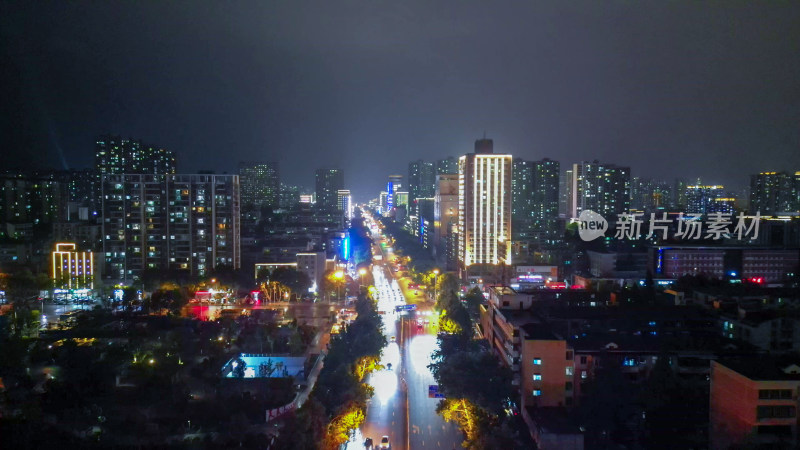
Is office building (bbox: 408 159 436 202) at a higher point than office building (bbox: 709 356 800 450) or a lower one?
higher

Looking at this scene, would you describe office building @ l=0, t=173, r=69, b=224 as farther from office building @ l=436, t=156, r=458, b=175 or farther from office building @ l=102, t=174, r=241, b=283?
office building @ l=436, t=156, r=458, b=175

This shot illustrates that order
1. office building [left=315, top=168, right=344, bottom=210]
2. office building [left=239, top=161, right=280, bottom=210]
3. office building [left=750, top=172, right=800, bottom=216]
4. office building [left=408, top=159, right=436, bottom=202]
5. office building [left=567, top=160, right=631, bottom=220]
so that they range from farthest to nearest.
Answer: office building [left=315, top=168, right=344, bottom=210], office building [left=408, top=159, right=436, bottom=202], office building [left=239, top=161, right=280, bottom=210], office building [left=567, top=160, right=631, bottom=220], office building [left=750, top=172, right=800, bottom=216]

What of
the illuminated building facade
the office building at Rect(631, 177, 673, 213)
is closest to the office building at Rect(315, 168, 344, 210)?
the office building at Rect(631, 177, 673, 213)

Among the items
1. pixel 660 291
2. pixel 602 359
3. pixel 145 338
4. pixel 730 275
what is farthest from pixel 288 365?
pixel 730 275

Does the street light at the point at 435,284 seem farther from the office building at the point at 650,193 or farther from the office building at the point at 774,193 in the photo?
the office building at the point at 650,193

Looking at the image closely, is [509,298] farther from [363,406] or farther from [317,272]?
[317,272]
